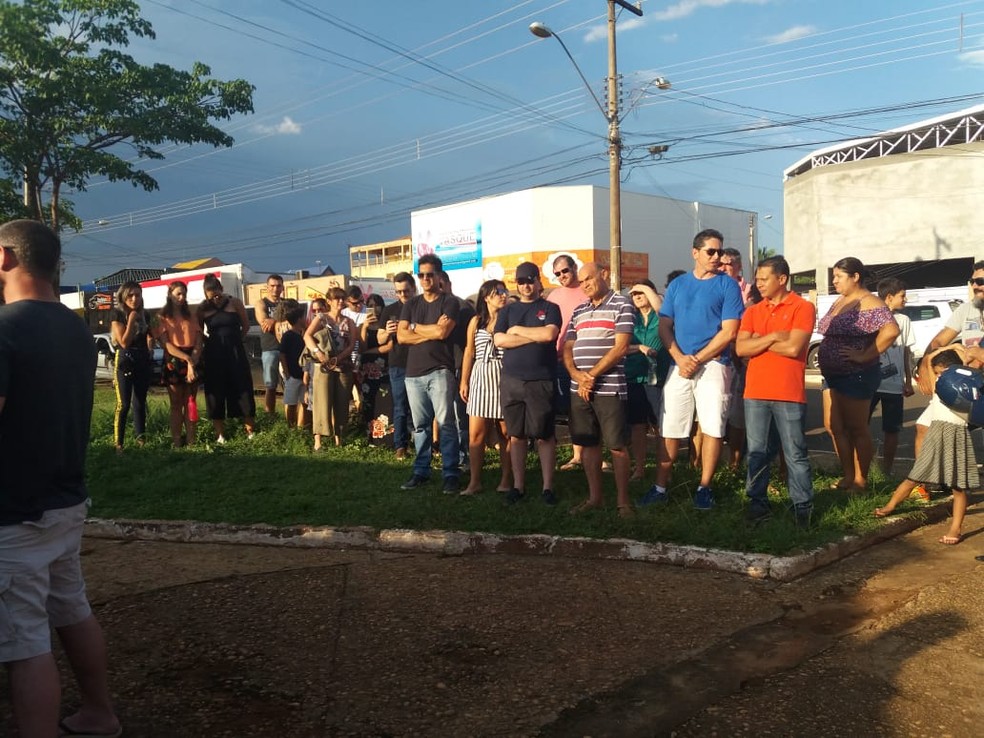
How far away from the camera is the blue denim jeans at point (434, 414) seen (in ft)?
22.1

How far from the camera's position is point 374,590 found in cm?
463

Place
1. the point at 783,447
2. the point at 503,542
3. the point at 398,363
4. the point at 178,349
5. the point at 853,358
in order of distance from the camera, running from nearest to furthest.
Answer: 1. the point at 503,542
2. the point at 783,447
3. the point at 853,358
4. the point at 398,363
5. the point at 178,349

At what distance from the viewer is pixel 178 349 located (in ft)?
28.7

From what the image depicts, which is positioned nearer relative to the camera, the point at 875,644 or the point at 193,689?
the point at 193,689

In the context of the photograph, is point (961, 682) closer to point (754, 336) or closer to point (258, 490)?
point (754, 336)

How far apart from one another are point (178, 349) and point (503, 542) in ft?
16.6

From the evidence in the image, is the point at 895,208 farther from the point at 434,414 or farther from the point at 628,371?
the point at 434,414

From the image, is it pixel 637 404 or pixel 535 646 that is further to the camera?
pixel 637 404

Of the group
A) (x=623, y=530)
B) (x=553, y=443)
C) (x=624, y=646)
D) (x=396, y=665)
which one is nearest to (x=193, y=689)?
(x=396, y=665)

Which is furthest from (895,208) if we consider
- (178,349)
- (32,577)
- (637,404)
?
(32,577)

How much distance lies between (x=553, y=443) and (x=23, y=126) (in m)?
17.6

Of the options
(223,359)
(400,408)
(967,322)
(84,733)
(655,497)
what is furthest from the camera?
(223,359)

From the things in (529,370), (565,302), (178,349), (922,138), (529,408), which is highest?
(922,138)

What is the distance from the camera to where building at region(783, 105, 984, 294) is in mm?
32469
